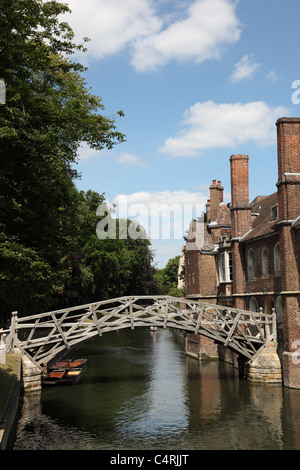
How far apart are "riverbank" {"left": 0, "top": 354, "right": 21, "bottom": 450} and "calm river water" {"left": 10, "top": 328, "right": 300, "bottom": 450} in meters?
0.97

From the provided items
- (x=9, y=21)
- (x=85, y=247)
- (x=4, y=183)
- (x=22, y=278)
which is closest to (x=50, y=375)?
(x=22, y=278)

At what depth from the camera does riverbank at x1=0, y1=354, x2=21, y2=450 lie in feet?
44.0

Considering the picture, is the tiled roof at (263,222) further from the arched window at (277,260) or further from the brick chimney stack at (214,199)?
the brick chimney stack at (214,199)

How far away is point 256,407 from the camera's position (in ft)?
64.6

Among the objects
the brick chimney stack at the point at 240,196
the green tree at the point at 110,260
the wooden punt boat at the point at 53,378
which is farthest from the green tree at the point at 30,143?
the green tree at the point at 110,260

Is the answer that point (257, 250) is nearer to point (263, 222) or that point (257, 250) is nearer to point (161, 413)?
point (263, 222)

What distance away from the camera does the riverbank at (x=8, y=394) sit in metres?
13.4

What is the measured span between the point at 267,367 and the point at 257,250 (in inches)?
278

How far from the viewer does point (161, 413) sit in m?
19.3

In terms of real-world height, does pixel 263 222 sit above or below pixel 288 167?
below

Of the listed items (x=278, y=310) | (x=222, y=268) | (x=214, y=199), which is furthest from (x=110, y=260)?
(x=278, y=310)

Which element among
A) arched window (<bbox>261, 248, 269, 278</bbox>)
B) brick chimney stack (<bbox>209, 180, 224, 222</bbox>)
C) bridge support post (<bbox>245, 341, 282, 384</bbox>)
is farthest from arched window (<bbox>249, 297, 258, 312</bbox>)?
brick chimney stack (<bbox>209, 180, 224, 222</bbox>)

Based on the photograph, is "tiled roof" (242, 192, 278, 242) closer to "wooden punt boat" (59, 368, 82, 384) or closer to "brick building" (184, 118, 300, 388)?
"brick building" (184, 118, 300, 388)
